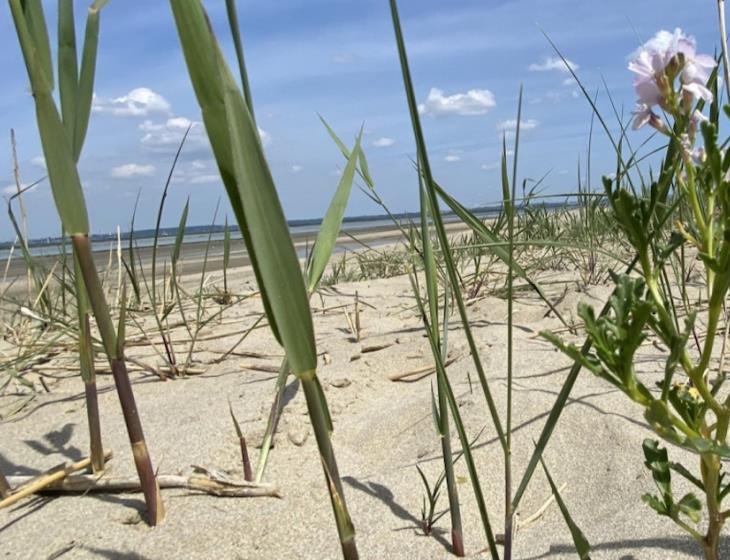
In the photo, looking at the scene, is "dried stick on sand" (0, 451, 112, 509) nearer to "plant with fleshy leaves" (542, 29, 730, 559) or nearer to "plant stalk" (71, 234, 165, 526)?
"plant stalk" (71, 234, 165, 526)

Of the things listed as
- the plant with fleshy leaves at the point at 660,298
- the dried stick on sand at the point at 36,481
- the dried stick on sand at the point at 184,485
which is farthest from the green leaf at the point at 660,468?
the dried stick on sand at the point at 36,481

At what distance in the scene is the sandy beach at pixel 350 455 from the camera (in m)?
0.95

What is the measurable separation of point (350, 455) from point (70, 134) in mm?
761

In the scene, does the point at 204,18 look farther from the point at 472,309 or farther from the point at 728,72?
the point at 472,309

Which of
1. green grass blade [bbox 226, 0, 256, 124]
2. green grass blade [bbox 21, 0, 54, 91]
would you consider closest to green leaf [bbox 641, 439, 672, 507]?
green grass blade [bbox 226, 0, 256, 124]

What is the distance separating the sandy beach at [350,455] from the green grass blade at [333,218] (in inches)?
15.8

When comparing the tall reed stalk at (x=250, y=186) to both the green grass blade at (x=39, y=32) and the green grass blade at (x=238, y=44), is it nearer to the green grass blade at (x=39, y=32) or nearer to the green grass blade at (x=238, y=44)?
the green grass blade at (x=238, y=44)

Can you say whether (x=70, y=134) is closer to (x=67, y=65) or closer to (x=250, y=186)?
(x=67, y=65)

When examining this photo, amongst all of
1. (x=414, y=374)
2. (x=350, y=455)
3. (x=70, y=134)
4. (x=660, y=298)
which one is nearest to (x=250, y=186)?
(x=660, y=298)

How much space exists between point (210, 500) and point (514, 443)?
52 centimetres

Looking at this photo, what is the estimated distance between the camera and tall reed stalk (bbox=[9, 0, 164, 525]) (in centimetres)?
76

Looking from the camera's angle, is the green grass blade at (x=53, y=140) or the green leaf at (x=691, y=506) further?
the green grass blade at (x=53, y=140)

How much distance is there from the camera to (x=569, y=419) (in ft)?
4.03

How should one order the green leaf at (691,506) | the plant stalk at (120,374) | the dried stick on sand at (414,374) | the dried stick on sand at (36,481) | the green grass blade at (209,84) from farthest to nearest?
the dried stick on sand at (414,374), the dried stick on sand at (36,481), the plant stalk at (120,374), the green leaf at (691,506), the green grass blade at (209,84)
